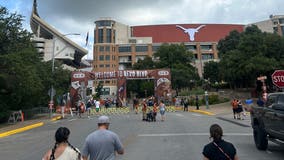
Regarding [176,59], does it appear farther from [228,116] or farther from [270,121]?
[270,121]

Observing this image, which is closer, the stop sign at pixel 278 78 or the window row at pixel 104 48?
the stop sign at pixel 278 78

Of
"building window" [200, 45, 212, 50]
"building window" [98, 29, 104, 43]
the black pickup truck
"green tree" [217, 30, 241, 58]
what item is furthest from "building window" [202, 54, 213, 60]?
the black pickup truck

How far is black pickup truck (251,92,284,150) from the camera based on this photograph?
30.2 ft

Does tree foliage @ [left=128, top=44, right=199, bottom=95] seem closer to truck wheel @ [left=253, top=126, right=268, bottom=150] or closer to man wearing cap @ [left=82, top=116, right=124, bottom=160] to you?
truck wheel @ [left=253, top=126, right=268, bottom=150]

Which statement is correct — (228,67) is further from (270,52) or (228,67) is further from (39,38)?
(39,38)

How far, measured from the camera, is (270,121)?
32.9ft

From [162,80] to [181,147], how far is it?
34.9m

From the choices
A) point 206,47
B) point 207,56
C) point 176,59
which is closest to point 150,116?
point 176,59

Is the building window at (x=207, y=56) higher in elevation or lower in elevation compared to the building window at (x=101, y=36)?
lower

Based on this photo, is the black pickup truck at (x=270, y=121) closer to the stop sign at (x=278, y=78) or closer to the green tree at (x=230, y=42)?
the stop sign at (x=278, y=78)

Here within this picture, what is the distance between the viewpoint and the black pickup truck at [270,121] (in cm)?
922

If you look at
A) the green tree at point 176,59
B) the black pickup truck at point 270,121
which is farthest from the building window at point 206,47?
the black pickup truck at point 270,121

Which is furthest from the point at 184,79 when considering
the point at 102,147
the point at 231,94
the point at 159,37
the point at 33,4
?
Answer: the point at 102,147

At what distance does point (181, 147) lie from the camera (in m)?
11.5
